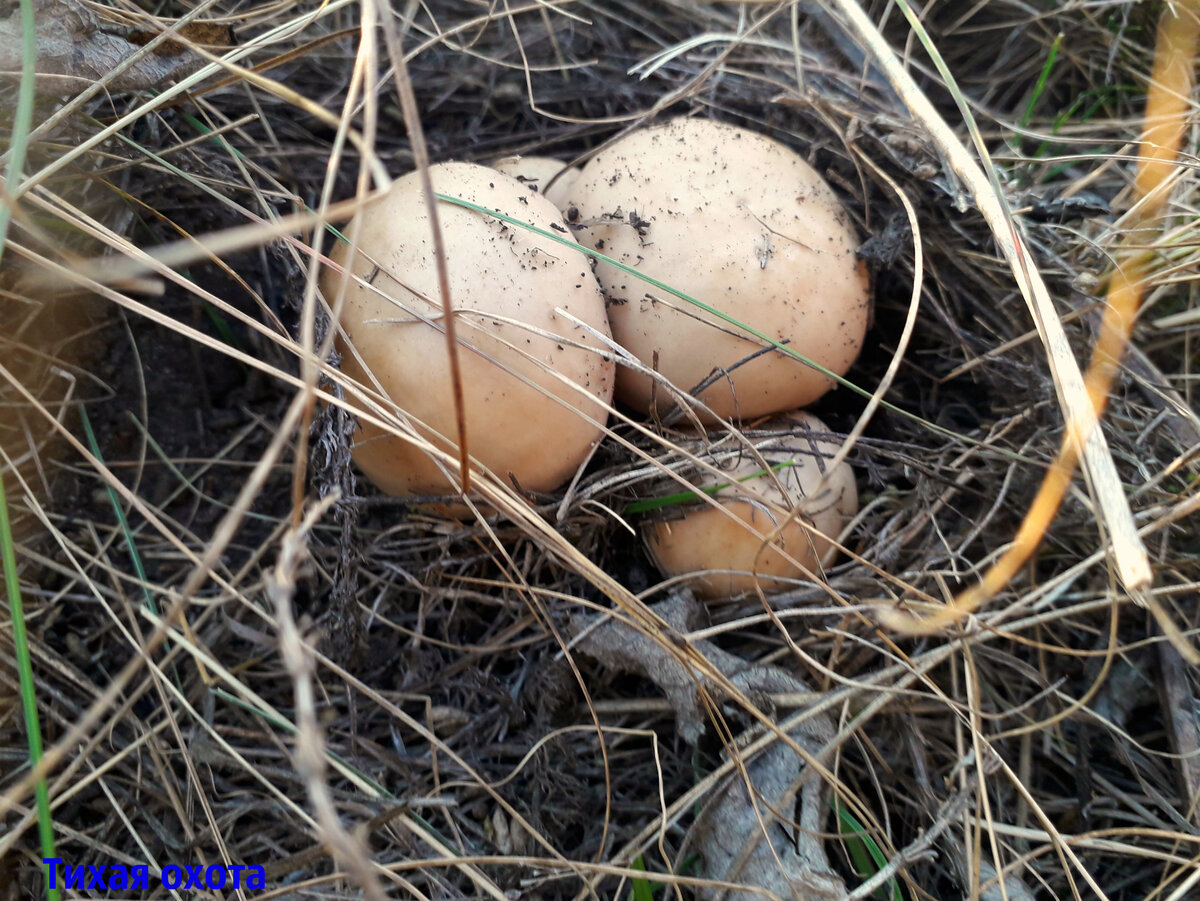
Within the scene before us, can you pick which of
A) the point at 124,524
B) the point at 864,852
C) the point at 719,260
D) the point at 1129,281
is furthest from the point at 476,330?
the point at 1129,281

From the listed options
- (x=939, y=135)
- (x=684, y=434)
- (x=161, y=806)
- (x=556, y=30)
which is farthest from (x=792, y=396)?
(x=161, y=806)

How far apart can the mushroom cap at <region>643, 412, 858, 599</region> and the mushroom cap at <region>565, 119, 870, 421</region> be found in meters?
0.09

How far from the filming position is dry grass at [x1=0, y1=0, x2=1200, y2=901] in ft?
3.61

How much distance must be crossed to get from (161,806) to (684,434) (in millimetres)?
955

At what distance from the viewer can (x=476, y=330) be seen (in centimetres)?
106

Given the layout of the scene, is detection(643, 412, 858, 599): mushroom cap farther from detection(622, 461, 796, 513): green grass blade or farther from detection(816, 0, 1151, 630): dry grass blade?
detection(816, 0, 1151, 630): dry grass blade

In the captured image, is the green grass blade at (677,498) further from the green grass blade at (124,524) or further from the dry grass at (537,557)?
the green grass blade at (124,524)

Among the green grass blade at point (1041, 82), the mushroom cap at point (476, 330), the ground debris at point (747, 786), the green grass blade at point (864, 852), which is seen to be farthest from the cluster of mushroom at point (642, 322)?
the green grass blade at point (1041, 82)

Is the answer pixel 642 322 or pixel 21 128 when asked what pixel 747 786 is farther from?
pixel 21 128

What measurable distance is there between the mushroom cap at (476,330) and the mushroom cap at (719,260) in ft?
0.30

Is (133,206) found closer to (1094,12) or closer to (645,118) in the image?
(645,118)

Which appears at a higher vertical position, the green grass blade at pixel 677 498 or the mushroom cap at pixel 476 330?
the mushroom cap at pixel 476 330

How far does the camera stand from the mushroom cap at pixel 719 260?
3.96 feet

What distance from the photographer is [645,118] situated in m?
1.41
